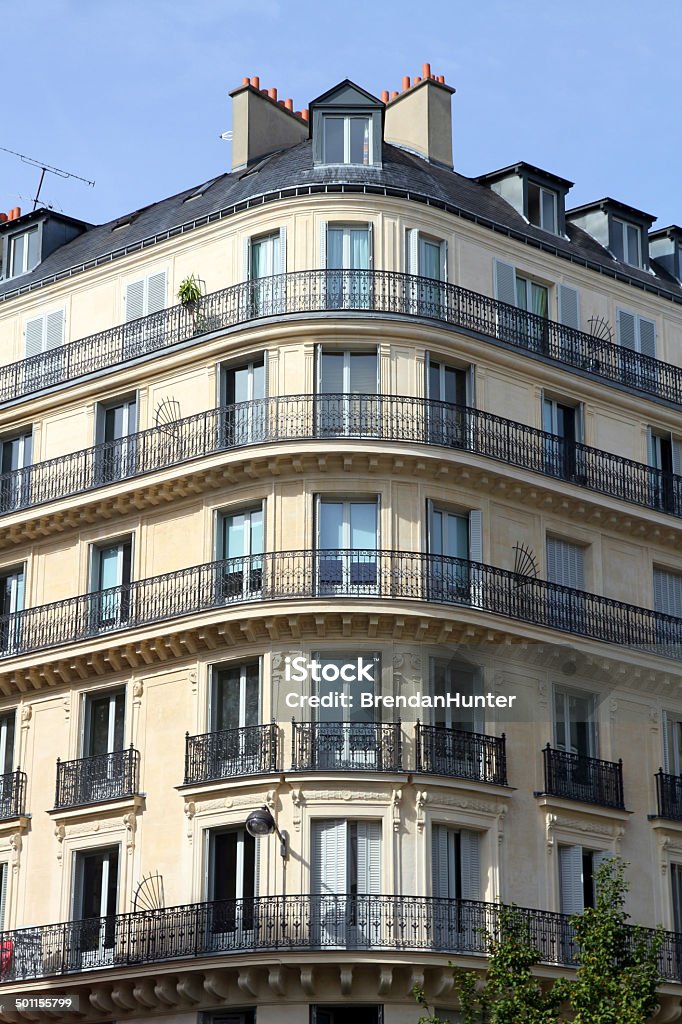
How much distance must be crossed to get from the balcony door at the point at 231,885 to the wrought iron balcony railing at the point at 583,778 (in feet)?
18.7

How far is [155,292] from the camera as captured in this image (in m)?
40.0

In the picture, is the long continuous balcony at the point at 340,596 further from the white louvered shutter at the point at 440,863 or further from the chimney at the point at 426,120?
Answer: the chimney at the point at 426,120

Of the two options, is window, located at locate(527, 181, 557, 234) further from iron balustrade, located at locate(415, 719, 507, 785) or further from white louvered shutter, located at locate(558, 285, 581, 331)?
iron balustrade, located at locate(415, 719, 507, 785)

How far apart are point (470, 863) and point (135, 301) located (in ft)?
44.5

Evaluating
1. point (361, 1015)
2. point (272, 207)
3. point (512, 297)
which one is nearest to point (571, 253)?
point (512, 297)

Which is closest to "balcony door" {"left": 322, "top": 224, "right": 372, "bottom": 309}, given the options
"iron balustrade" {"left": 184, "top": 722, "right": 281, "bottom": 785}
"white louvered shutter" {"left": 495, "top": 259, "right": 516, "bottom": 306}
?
"white louvered shutter" {"left": 495, "top": 259, "right": 516, "bottom": 306}

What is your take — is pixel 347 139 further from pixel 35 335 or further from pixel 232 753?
pixel 232 753


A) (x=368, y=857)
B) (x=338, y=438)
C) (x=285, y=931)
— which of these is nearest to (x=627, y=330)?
(x=338, y=438)

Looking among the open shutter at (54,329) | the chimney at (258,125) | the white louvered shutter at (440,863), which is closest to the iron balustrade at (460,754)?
the white louvered shutter at (440,863)

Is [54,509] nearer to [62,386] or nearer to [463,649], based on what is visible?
[62,386]

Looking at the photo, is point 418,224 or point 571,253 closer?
point 418,224

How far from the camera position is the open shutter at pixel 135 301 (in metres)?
40.2

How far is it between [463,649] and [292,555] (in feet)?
11.6

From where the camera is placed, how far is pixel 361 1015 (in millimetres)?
32906
